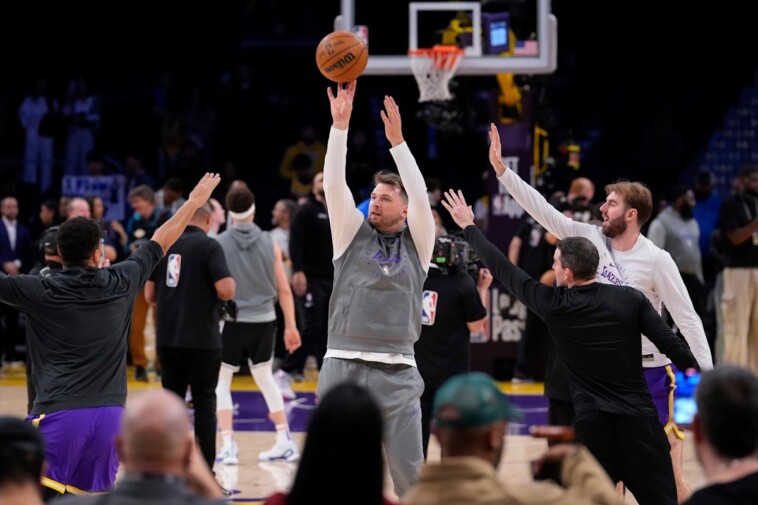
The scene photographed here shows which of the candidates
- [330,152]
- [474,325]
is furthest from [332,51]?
[474,325]

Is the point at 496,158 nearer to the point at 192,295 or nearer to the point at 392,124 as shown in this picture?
the point at 392,124

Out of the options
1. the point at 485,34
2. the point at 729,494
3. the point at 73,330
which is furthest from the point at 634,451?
the point at 485,34

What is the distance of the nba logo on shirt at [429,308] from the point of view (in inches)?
307

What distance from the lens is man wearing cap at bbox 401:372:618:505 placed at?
3.48 metres

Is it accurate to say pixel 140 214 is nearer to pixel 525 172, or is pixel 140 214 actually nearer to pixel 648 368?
pixel 525 172

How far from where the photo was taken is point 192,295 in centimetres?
816

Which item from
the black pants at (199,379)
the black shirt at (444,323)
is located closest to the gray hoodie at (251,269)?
the black pants at (199,379)

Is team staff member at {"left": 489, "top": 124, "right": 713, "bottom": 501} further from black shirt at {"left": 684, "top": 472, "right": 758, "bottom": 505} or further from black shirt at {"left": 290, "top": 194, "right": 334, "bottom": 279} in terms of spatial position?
black shirt at {"left": 290, "top": 194, "right": 334, "bottom": 279}

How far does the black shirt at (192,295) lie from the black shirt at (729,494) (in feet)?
16.6

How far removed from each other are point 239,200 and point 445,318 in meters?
2.29

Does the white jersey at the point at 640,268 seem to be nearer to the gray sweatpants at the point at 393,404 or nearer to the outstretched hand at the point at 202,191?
the gray sweatpants at the point at 393,404

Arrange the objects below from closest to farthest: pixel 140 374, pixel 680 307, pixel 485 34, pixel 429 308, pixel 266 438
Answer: pixel 680 307 → pixel 429 308 → pixel 266 438 → pixel 485 34 → pixel 140 374

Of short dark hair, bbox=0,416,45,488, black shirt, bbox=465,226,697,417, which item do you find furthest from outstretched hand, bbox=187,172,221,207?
short dark hair, bbox=0,416,45,488

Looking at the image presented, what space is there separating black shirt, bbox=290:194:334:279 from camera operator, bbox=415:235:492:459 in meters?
4.48
